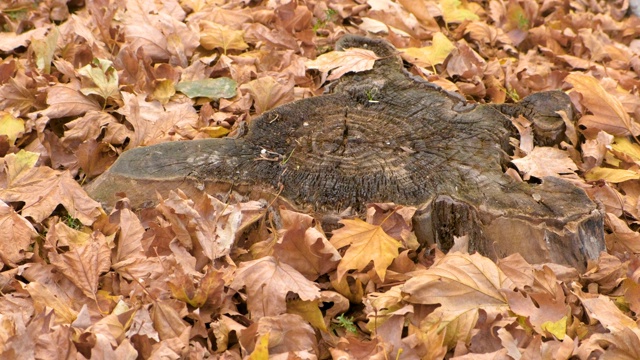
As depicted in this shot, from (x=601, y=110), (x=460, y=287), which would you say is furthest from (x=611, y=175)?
(x=460, y=287)

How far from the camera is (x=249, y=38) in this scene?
3.72 metres

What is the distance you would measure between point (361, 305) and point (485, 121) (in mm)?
1023

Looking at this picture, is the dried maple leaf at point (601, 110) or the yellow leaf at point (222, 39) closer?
the dried maple leaf at point (601, 110)

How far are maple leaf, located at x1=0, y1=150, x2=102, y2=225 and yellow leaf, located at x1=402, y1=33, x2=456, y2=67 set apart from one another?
181 centimetres

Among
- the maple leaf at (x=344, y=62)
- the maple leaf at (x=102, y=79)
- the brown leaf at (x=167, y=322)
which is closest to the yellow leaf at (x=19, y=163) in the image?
the maple leaf at (x=102, y=79)

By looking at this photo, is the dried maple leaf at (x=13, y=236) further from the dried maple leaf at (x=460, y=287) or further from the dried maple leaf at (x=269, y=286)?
the dried maple leaf at (x=460, y=287)

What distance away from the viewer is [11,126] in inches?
114

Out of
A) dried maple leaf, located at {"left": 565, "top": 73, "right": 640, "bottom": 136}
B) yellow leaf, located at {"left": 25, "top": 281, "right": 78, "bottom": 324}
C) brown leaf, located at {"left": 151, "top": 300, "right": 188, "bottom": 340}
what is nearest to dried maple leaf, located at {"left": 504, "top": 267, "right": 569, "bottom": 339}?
brown leaf, located at {"left": 151, "top": 300, "right": 188, "bottom": 340}

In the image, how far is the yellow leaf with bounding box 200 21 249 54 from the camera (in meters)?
3.56

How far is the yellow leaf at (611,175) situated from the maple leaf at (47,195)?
1.97m

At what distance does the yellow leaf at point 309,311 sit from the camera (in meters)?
2.15

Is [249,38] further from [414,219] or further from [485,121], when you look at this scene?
[414,219]

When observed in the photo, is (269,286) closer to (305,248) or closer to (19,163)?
(305,248)

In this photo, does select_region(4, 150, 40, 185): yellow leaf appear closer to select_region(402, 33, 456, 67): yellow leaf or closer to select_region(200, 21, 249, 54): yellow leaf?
select_region(200, 21, 249, 54): yellow leaf
